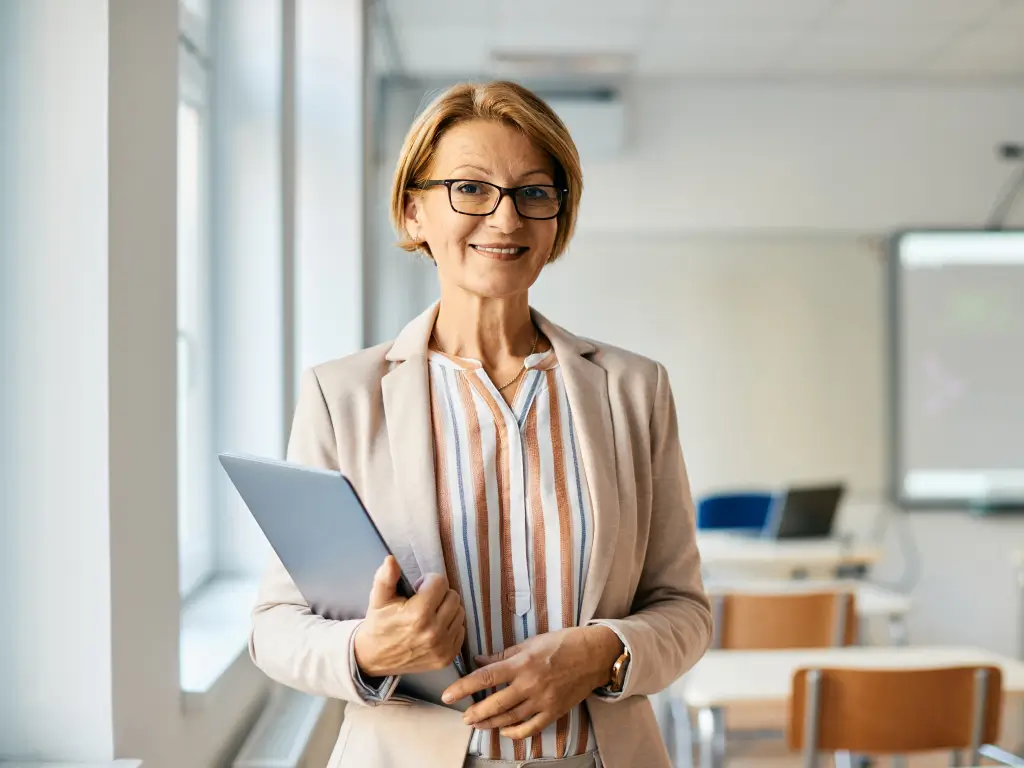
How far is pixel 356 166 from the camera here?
11.3 feet

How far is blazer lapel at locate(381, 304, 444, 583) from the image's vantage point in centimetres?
114

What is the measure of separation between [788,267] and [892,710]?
12.0ft

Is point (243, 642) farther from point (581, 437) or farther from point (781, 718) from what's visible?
point (781, 718)

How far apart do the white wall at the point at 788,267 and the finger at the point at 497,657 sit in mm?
4390

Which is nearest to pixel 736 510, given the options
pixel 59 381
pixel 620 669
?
pixel 620 669

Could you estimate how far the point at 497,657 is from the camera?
114 cm

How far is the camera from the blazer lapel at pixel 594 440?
3.82 feet

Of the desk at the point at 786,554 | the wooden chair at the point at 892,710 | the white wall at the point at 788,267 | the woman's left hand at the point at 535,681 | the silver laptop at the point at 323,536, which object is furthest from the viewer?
the white wall at the point at 788,267

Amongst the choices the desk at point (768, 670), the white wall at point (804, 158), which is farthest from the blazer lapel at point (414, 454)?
the white wall at point (804, 158)

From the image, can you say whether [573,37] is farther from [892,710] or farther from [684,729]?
[892,710]

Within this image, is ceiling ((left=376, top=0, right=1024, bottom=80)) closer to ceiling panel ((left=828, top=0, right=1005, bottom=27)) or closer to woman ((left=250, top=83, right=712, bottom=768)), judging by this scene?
ceiling panel ((left=828, top=0, right=1005, bottom=27))

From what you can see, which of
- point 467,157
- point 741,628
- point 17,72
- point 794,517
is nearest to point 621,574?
point 467,157

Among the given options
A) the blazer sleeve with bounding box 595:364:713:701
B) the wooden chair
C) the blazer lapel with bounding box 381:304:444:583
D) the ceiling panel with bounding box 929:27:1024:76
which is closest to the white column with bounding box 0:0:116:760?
the blazer lapel with bounding box 381:304:444:583

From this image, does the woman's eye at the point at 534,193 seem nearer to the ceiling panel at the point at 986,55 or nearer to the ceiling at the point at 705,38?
the ceiling at the point at 705,38
